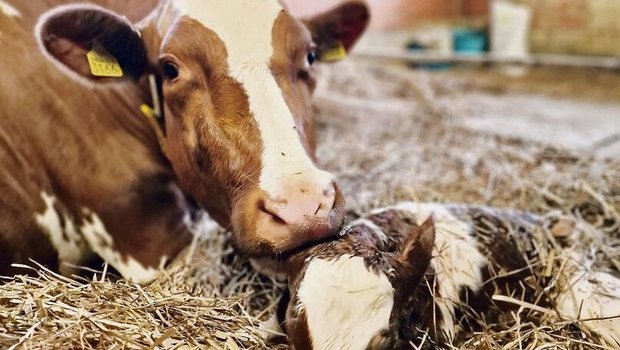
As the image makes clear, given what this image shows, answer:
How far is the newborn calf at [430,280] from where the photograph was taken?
1.79 m

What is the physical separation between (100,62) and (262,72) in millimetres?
722

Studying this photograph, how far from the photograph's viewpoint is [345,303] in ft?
5.86

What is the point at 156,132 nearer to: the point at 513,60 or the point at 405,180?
the point at 405,180

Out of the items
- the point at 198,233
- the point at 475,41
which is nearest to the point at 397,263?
the point at 198,233

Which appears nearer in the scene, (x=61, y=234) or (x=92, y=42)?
(x=92, y=42)

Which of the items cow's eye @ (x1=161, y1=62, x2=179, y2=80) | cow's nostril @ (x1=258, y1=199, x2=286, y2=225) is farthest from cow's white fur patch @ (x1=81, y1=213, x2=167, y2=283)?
cow's nostril @ (x1=258, y1=199, x2=286, y2=225)

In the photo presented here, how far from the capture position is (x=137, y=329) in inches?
76.5

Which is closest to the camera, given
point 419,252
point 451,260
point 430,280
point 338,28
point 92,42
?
point 419,252

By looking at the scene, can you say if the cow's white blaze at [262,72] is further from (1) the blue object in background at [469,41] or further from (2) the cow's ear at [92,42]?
(1) the blue object in background at [469,41]

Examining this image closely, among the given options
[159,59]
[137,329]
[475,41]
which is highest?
[159,59]

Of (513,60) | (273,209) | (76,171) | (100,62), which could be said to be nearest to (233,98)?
(273,209)

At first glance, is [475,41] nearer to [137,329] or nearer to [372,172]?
[372,172]

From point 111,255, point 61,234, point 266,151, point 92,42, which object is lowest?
point 111,255

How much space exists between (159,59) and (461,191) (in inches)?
70.7
